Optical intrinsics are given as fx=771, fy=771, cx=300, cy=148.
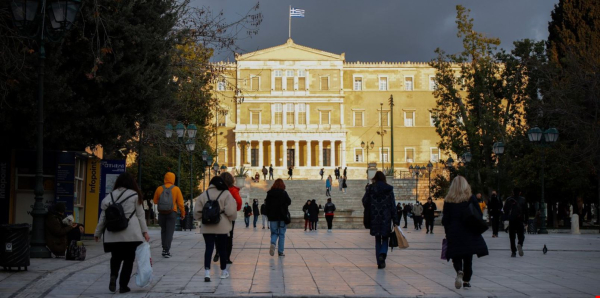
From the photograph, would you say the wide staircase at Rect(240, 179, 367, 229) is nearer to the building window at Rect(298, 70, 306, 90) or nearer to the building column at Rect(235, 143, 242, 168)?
the building column at Rect(235, 143, 242, 168)

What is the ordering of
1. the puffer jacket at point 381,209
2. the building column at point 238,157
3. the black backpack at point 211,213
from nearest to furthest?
the black backpack at point 211,213 < the puffer jacket at point 381,209 < the building column at point 238,157

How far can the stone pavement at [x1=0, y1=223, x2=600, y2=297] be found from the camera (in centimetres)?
932

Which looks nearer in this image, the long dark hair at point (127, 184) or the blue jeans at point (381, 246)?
the long dark hair at point (127, 184)

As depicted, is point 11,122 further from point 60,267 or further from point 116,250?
point 116,250

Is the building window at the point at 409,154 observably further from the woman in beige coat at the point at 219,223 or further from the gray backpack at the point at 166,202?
the woman in beige coat at the point at 219,223

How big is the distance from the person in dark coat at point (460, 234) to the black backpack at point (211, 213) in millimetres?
3003

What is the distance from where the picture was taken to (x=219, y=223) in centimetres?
1047

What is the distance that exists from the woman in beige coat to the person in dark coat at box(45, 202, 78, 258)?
14.9ft

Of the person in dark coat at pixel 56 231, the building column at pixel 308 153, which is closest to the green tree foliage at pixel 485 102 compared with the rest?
the person in dark coat at pixel 56 231

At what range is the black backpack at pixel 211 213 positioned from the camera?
1036 cm

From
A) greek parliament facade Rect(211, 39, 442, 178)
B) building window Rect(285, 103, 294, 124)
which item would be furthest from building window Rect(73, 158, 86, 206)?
building window Rect(285, 103, 294, 124)

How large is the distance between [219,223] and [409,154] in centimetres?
7512

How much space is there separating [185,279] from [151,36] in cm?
854

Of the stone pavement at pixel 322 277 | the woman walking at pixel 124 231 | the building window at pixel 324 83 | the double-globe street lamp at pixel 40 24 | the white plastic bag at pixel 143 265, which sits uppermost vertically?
the building window at pixel 324 83
